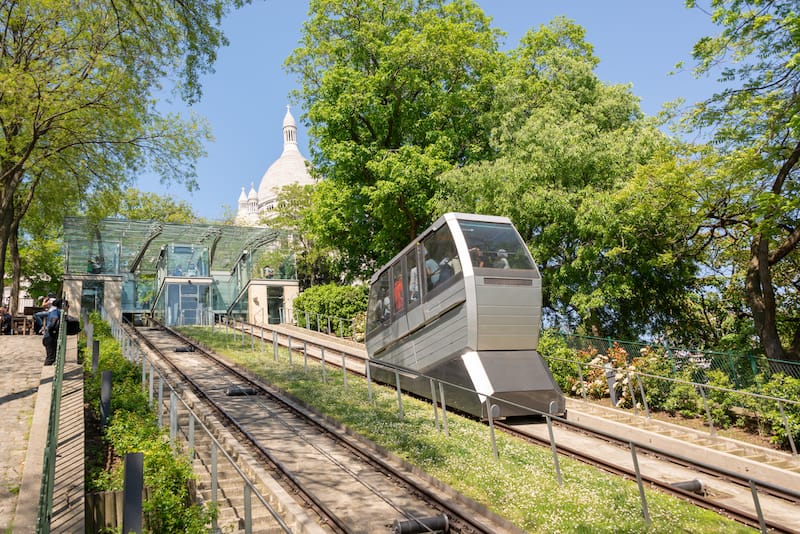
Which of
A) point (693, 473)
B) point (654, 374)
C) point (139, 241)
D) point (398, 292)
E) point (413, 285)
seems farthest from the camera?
point (139, 241)

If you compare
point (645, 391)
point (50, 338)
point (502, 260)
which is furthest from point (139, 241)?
point (645, 391)

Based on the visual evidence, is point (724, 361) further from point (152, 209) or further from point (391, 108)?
point (152, 209)

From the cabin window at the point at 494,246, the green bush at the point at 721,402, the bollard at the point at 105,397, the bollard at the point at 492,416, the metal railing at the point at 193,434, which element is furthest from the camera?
the green bush at the point at 721,402

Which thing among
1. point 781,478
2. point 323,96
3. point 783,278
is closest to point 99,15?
point 323,96

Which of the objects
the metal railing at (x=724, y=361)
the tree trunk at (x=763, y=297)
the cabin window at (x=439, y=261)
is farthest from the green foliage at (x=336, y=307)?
the tree trunk at (x=763, y=297)

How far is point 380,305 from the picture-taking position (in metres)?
15.2

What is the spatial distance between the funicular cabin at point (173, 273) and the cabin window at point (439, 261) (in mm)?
23503

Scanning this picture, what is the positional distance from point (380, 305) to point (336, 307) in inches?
568

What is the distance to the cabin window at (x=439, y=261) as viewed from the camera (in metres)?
11.2

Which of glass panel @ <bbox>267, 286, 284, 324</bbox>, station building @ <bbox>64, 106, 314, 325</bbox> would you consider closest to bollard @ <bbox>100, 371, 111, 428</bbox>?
station building @ <bbox>64, 106, 314, 325</bbox>

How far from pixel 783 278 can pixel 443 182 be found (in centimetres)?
1054

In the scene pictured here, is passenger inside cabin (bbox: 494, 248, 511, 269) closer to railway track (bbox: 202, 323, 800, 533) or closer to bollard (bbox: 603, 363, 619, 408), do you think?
railway track (bbox: 202, 323, 800, 533)

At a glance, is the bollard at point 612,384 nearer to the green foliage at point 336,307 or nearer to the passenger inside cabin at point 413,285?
the passenger inside cabin at point 413,285

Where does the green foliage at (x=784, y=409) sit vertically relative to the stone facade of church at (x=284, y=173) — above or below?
below
